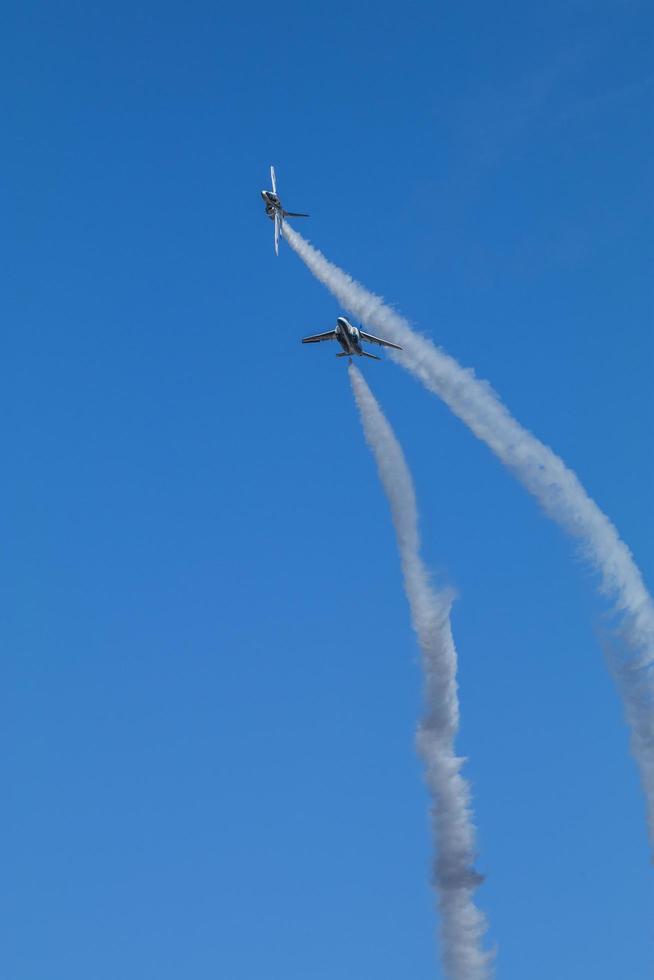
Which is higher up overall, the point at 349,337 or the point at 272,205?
the point at 272,205

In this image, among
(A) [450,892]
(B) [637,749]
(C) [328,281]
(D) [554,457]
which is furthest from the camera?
(C) [328,281]

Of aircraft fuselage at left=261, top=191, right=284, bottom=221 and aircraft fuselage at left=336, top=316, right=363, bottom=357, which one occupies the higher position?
aircraft fuselage at left=261, top=191, right=284, bottom=221

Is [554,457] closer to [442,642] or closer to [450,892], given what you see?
[442,642]

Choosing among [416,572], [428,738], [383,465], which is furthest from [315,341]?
[428,738]

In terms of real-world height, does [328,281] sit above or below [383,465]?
above

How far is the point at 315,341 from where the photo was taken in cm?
11388

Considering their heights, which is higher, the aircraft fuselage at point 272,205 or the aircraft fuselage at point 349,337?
the aircraft fuselage at point 272,205

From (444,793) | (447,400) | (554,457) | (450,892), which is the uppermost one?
(447,400)

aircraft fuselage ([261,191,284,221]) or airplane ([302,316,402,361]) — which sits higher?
aircraft fuselage ([261,191,284,221])

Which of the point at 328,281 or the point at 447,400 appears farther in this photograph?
the point at 328,281

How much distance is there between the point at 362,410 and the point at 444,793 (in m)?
33.1

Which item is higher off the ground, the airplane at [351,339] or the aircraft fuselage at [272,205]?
the aircraft fuselage at [272,205]

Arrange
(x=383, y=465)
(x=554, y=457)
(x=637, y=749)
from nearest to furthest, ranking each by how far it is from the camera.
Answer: (x=637, y=749) → (x=554, y=457) → (x=383, y=465)

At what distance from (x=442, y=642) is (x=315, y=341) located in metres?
30.7
